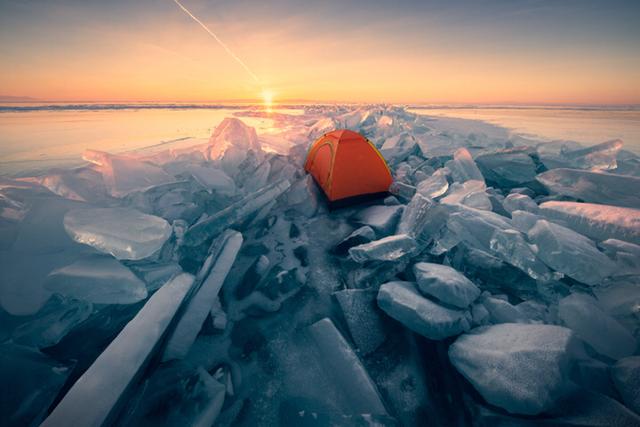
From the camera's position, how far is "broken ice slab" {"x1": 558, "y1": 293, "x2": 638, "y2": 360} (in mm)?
1606

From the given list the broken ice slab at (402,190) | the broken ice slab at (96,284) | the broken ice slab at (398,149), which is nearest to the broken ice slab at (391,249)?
the broken ice slab at (402,190)

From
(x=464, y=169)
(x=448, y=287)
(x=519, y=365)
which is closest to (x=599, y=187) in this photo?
(x=464, y=169)

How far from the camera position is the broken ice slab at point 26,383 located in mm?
1500

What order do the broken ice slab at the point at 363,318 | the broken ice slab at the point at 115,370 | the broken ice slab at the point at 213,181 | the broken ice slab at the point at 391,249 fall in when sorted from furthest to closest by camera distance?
the broken ice slab at the point at 213,181
the broken ice slab at the point at 391,249
the broken ice slab at the point at 363,318
the broken ice slab at the point at 115,370

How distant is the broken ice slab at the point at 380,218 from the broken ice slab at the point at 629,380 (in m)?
2.04

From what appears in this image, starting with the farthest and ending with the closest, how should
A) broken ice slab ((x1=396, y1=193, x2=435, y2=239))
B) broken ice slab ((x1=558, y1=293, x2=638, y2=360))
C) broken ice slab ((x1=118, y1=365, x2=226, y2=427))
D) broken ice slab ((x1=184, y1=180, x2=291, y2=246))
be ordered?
broken ice slab ((x1=184, y1=180, x2=291, y2=246)) < broken ice slab ((x1=396, y1=193, x2=435, y2=239)) < broken ice slab ((x1=558, y1=293, x2=638, y2=360)) < broken ice slab ((x1=118, y1=365, x2=226, y2=427))

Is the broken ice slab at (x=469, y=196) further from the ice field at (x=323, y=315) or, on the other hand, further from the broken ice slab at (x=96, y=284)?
the broken ice slab at (x=96, y=284)

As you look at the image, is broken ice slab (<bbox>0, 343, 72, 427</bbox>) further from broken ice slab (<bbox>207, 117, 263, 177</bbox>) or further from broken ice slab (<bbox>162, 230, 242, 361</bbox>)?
broken ice slab (<bbox>207, 117, 263, 177</bbox>)

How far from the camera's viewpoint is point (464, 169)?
4441mm

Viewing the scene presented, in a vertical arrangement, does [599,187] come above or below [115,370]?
above

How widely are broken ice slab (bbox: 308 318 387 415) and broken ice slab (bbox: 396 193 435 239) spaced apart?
1.42 m

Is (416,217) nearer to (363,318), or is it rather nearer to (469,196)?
(469,196)

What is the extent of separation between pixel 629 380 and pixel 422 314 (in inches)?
42.2

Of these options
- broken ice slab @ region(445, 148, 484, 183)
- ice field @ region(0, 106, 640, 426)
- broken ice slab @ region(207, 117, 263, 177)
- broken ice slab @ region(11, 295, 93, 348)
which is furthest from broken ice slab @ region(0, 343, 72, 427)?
broken ice slab @ region(445, 148, 484, 183)
